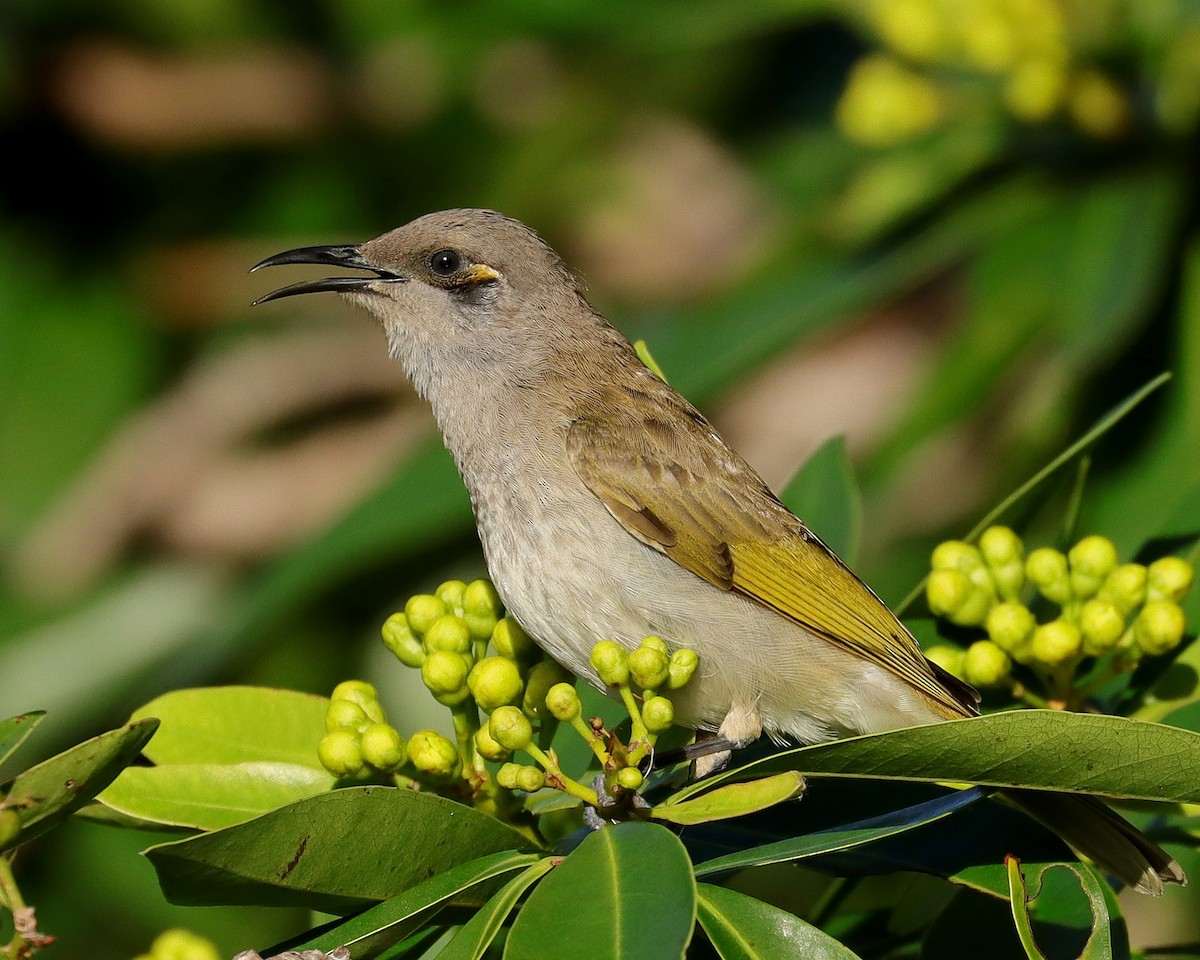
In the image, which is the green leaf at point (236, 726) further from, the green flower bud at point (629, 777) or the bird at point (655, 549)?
the green flower bud at point (629, 777)

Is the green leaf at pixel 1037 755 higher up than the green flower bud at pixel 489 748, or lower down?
lower down

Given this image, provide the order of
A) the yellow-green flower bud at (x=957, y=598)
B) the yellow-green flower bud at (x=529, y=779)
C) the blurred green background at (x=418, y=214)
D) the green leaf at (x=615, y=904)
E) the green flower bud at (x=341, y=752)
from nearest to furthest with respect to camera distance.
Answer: the green leaf at (x=615, y=904) → the yellow-green flower bud at (x=529, y=779) → the green flower bud at (x=341, y=752) → the yellow-green flower bud at (x=957, y=598) → the blurred green background at (x=418, y=214)

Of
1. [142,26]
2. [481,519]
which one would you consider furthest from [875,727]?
[142,26]

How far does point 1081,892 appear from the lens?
8.45 ft

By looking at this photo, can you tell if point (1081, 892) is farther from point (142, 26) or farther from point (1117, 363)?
point (142, 26)

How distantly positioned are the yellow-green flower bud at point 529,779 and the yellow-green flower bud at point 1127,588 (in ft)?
3.79

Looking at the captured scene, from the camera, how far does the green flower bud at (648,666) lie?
248 cm

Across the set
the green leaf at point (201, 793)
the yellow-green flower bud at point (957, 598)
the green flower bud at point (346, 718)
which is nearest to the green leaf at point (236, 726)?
the green leaf at point (201, 793)

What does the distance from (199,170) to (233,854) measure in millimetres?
4367

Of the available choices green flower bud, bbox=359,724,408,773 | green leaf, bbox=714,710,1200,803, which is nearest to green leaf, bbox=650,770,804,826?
green leaf, bbox=714,710,1200,803

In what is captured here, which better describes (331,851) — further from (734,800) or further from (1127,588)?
(1127,588)

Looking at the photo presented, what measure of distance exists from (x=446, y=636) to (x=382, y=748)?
293 mm

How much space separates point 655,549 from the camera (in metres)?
3.15

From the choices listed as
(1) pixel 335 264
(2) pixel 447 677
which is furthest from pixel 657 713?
(1) pixel 335 264
